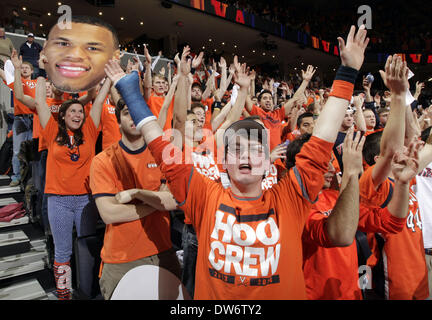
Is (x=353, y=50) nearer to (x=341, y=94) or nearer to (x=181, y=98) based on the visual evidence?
(x=341, y=94)

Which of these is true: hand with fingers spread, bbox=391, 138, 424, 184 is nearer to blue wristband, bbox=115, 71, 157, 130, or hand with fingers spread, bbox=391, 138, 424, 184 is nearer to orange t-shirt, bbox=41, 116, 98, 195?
blue wristband, bbox=115, 71, 157, 130

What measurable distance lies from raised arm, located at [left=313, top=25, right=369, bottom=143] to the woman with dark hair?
83.8 inches

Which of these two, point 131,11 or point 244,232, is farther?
point 131,11

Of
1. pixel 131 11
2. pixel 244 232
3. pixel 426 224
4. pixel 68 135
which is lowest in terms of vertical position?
pixel 426 224

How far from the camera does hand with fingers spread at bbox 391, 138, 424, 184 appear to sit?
147cm

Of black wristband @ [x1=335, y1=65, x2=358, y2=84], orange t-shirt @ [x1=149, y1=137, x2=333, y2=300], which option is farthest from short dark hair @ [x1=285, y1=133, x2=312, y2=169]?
black wristband @ [x1=335, y1=65, x2=358, y2=84]

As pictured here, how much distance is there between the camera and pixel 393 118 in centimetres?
173

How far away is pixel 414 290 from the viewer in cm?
174

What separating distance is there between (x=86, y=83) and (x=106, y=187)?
0.81 m

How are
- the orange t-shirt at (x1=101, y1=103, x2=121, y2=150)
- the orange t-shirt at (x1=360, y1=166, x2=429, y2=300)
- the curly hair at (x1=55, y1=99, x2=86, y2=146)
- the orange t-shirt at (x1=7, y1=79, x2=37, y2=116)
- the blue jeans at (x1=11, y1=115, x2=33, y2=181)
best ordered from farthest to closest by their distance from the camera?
the blue jeans at (x1=11, y1=115, x2=33, y2=181)
the orange t-shirt at (x1=7, y1=79, x2=37, y2=116)
the orange t-shirt at (x1=101, y1=103, x2=121, y2=150)
the curly hair at (x1=55, y1=99, x2=86, y2=146)
the orange t-shirt at (x1=360, y1=166, x2=429, y2=300)

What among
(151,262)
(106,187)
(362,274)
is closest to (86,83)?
(106,187)

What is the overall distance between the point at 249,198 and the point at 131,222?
87cm

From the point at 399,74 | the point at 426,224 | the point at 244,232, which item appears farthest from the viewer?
the point at 426,224
